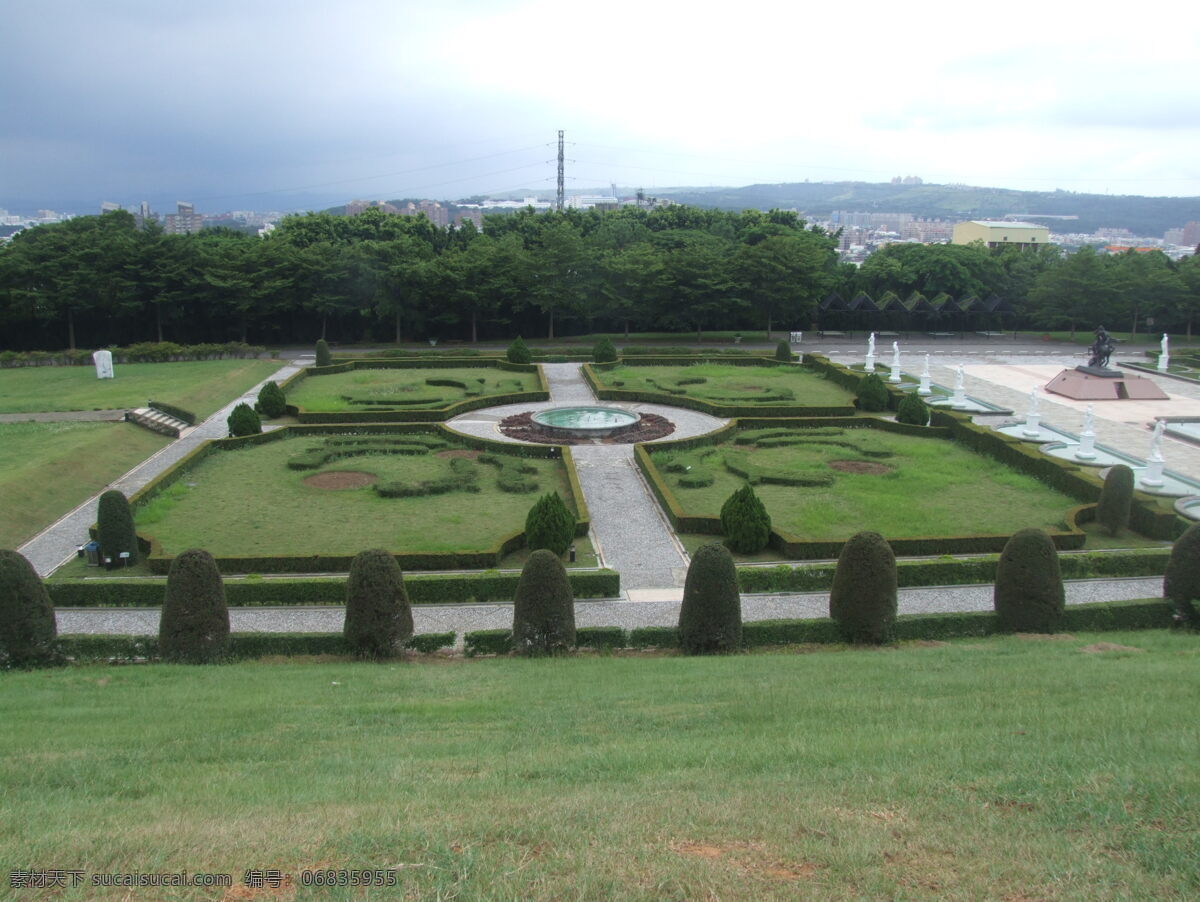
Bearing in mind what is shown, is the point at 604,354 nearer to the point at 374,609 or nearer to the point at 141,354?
the point at 141,354

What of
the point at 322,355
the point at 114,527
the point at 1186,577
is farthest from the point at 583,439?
the point at 322,355

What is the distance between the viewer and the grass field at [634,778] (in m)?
5.64

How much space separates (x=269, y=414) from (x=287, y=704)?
22.9 m

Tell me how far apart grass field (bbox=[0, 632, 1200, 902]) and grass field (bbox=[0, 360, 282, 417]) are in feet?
79.9

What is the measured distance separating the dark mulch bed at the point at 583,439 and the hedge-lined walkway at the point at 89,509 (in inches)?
372

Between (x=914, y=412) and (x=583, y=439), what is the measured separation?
36.2 ft

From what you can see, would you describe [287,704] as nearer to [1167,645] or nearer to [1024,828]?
[1024,828]

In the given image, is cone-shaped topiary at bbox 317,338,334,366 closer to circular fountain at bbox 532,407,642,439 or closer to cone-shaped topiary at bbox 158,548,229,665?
circular fountain at bbox 532,407,642,439

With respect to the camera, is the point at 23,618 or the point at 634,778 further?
the point at 23,618

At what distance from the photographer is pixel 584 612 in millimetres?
16359

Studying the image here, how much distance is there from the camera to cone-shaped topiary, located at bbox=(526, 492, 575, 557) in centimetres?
1852

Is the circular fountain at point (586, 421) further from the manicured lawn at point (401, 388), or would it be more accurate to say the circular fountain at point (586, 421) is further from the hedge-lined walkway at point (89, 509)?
the hedge-lined walkway at point (89, 509)

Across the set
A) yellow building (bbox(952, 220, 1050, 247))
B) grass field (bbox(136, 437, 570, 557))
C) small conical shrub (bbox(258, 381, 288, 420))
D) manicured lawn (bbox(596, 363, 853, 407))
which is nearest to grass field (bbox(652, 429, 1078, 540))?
grass field (bbox(136, 437, 570, 557))

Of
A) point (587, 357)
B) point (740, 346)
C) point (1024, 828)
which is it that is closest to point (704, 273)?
point (740, 346)
